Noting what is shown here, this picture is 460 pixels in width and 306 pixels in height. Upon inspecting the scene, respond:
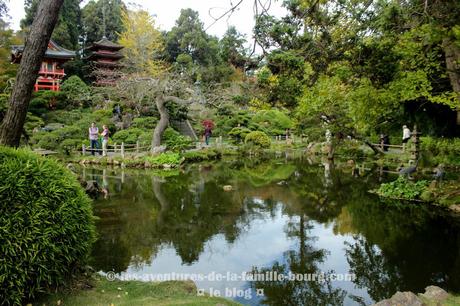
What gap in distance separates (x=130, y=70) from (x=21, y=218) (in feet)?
96.5

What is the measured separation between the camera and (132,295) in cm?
369

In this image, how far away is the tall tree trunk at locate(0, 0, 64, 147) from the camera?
375 cm

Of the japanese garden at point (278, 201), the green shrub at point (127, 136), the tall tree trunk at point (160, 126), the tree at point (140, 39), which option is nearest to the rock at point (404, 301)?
the japanese garden at point (278, 201)

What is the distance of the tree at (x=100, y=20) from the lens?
38.4 m

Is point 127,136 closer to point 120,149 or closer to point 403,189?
point 120,149

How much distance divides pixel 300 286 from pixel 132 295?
93.2 inches

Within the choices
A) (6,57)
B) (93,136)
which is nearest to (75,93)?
(6,57)

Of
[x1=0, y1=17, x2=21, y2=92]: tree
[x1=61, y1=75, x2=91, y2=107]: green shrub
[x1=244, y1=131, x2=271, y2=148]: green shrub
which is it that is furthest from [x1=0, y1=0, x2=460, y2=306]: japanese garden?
[x1=61, y1=75, x2=91, y2=107]: green shrub

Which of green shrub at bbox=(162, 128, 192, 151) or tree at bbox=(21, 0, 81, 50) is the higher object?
tree at bbox=(21, 0, 81, 50)

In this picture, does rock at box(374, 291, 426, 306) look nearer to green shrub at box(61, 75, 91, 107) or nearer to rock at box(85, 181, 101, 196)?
rock at box(85, 181, 101, 196)

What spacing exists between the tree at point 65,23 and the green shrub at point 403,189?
3183cm

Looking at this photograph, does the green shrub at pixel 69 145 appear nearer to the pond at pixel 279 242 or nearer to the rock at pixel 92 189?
the pond at pixel 279 242

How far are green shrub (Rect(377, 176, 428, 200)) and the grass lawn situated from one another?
749 cm

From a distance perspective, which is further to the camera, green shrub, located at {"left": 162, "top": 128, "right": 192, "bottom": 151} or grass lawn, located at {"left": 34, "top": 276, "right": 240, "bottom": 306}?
green shrub, located at {"left": 162, "top": 128, "right": 192, "bottom": 151}
